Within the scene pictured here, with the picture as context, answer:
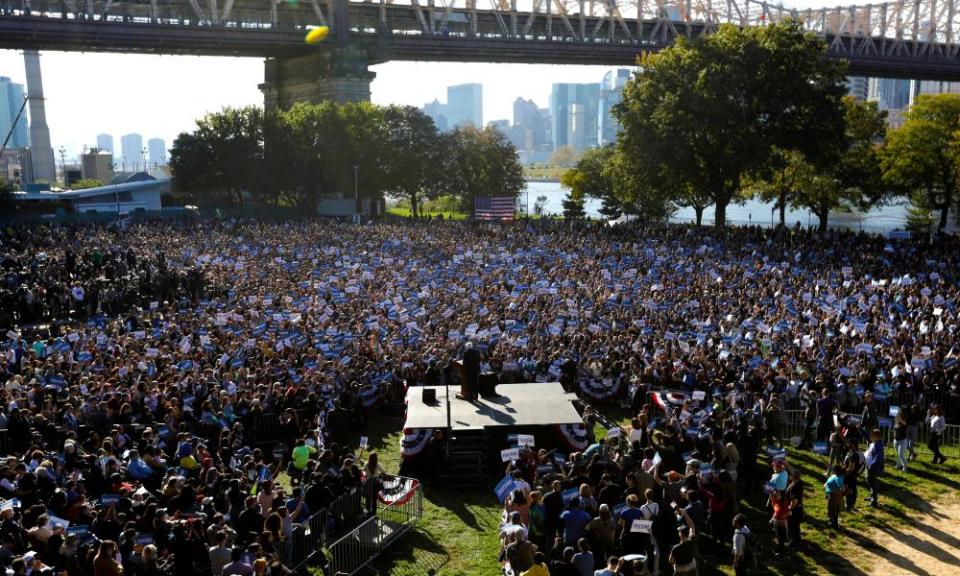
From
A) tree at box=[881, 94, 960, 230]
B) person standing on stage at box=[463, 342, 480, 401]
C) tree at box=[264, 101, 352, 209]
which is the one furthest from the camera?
tree at box=[264, 101, 352, 209]

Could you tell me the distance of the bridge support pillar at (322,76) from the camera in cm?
10112

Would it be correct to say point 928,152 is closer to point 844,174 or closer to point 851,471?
point 844,174

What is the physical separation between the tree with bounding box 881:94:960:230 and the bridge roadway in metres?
28.4

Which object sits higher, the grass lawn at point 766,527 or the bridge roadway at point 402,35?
the bridge roadway at point 402,35

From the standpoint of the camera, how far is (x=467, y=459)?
56.6 feet

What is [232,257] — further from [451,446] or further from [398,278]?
[451,446]

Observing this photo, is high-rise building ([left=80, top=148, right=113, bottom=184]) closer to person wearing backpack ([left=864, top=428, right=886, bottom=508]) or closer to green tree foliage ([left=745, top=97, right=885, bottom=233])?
green tree foliage ([left=745, top=97, right=885, bottom=233])

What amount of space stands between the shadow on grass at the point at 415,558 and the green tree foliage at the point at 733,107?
39.1m

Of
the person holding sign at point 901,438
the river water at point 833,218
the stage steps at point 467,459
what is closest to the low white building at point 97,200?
the river water at point 833,218

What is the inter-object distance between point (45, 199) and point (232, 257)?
39935 mm

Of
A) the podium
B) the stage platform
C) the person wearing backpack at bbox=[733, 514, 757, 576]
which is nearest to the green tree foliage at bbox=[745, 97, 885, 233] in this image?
the stage platform

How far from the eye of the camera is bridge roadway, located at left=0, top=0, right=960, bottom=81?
9044 cm

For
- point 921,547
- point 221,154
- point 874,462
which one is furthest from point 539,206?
point 921,547

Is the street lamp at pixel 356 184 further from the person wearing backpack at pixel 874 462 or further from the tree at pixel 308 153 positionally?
the person wearing backpack at pixel 874 462
